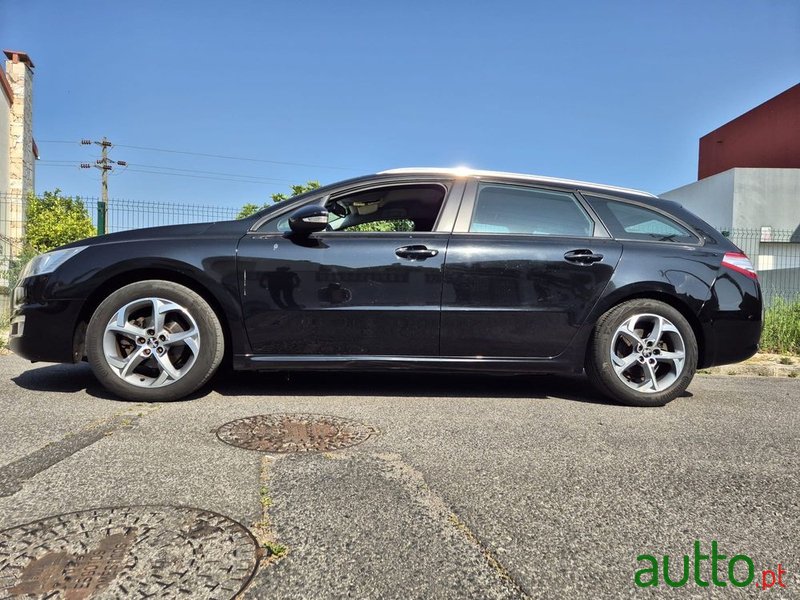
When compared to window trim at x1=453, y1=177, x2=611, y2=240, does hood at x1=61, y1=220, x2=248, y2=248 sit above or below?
below

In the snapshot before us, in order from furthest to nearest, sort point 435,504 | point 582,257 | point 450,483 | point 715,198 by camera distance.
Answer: point 715,198, point 582,257, point 450,483, point 435,504

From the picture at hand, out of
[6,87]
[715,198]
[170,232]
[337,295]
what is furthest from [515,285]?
[6,87]

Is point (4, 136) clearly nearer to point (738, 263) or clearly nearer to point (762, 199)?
point (738, 263)

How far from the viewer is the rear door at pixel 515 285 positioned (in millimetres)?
3746

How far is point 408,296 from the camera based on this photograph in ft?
12.2

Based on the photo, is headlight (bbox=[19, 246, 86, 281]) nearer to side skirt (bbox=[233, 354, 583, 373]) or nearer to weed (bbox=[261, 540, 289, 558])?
side skirt (bbox=[233, 354, 583, 373])

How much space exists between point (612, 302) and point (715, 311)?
0.73 meters

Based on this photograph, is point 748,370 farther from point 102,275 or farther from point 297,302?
point 102,275

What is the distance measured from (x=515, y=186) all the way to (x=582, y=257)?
0.71 meters

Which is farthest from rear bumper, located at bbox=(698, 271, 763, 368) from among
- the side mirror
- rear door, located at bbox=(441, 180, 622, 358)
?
the side mirror

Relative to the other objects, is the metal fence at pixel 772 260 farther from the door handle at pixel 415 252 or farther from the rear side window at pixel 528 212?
the door handle at pixel 415 252

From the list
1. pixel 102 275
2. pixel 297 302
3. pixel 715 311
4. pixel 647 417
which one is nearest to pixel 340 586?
pixel 297 302

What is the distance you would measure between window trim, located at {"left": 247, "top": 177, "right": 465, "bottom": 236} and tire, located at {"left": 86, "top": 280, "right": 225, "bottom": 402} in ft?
2.22

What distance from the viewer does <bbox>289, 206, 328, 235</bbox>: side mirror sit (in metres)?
3.60
